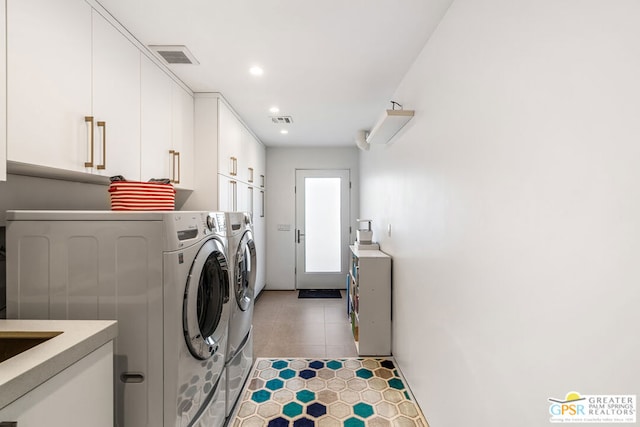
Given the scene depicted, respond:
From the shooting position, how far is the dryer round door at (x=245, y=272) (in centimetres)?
215

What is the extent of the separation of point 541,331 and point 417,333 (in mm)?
1267

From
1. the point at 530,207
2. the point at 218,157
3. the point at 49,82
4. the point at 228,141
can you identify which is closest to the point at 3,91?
the point at 49,82

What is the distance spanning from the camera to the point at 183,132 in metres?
2.57

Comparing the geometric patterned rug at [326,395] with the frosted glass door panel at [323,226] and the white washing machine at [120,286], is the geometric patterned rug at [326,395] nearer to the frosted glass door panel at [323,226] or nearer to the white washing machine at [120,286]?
the white washing machine at [120,286]

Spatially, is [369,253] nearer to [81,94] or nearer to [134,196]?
[134,196]

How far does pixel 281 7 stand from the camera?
1.60 m

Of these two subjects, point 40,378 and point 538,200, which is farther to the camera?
point 538,200

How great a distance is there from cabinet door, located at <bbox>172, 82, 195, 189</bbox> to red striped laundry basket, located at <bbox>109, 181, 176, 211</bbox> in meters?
0.83

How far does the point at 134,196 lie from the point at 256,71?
4.40ft

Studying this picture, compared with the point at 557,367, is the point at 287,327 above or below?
below

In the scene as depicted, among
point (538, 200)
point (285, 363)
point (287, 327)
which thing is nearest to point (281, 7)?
point (538, 200)

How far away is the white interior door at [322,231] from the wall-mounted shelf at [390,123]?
235 cm

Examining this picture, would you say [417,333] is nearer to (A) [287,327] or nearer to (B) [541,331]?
(B) [541,331]

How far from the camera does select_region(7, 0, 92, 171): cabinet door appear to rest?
1144 millimetres
